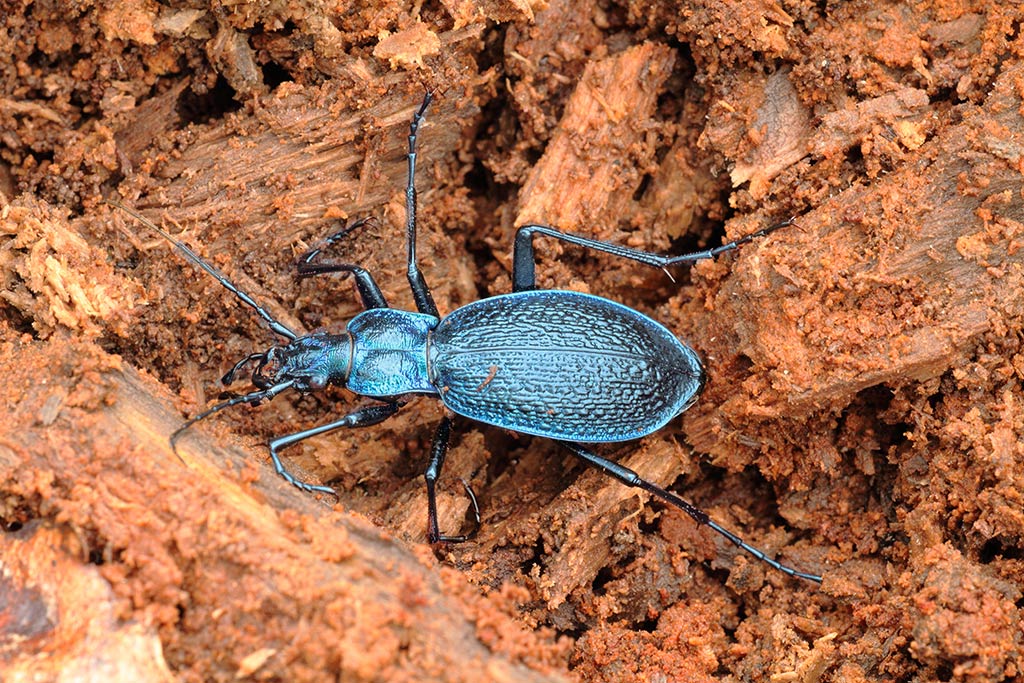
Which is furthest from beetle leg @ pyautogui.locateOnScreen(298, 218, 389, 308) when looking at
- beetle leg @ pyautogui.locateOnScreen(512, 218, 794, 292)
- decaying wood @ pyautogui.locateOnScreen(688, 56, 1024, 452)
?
decaying wood @ pyautogui.locateOnScreen(688, 56, 1024, 452)

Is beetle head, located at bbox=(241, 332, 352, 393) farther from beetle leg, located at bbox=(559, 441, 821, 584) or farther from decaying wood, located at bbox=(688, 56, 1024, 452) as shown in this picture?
decaying wood, located at bbox=(688, 56, 1024, 452)

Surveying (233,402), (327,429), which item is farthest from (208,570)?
(327,429)

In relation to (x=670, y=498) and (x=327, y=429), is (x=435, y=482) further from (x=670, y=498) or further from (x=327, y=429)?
(x=670, y=498)

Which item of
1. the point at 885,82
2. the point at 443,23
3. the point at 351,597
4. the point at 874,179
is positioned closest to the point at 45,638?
the point at 351,597

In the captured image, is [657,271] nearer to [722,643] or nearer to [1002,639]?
[722,643]

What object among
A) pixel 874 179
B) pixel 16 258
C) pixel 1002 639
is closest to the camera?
pixel 1002 639

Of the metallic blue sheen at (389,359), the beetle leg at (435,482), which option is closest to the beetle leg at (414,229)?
the metallic blue sheen at (389,359)
